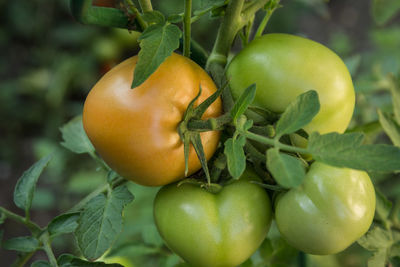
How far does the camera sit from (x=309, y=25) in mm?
2250

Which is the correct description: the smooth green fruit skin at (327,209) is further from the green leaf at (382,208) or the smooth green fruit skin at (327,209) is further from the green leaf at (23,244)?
the green leaf at (23,244)

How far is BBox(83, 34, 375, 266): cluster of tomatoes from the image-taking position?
399mm

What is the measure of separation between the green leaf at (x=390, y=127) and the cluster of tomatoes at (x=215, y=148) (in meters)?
0.10

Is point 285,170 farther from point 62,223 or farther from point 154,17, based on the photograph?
point 62,223

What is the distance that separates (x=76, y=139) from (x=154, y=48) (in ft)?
0.89

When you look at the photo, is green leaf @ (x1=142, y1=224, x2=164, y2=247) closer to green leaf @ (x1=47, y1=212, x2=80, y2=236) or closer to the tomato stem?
green leaf @ (x1=47, y1=212, x2=80, y2=236)

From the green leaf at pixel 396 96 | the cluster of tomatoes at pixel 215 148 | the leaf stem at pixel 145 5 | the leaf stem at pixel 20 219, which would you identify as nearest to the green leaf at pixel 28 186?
the leaf stem at pixel 20 219

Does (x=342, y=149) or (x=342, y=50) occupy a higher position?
(x=342, y=149)

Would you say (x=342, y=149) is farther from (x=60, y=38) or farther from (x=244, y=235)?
(x=60, y=38)

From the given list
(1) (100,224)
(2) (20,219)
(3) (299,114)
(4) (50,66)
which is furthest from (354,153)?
(4) (50,66)

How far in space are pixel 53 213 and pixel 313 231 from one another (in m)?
1.73

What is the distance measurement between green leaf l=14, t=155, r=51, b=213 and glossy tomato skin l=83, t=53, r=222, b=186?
137 millimetres

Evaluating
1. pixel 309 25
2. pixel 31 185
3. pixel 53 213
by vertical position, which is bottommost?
pixel 53 213

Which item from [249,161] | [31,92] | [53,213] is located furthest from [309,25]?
[249,161]
